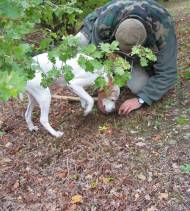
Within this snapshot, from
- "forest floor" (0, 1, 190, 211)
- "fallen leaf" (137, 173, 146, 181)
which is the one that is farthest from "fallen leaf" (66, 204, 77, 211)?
"fallen leaf" (137, 173, 146, 181)

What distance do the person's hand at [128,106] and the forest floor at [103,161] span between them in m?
0.07

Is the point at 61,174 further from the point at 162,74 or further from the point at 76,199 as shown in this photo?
the point at 162,74

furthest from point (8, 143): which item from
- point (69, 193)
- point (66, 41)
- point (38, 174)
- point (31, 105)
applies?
point (66, 41)

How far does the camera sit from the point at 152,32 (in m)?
5.10

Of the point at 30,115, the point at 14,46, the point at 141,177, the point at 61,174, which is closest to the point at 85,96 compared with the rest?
the point at 30,115

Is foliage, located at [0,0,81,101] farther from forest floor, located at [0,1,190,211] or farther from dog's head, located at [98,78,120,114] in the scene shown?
dog's head, located at [98,78,120,114]

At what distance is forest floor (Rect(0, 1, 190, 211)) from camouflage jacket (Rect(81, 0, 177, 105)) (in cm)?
25

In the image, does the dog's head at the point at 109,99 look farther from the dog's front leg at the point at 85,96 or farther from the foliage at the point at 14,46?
the foliage at the point at 14,46

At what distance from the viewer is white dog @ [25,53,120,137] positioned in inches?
193

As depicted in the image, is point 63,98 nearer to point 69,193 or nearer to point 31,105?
point 31,105

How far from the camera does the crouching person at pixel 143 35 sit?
4.86 meters

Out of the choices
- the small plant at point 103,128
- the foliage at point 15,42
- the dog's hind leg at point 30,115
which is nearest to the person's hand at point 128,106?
the small plant at point 103,128

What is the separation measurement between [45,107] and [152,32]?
154cm

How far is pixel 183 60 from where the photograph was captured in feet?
22.7
